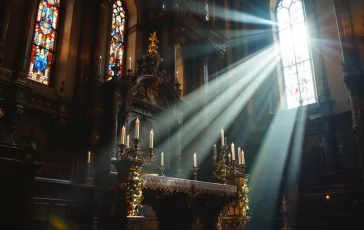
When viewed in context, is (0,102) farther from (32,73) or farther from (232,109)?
(232,109)

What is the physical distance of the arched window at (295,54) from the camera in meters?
13.9

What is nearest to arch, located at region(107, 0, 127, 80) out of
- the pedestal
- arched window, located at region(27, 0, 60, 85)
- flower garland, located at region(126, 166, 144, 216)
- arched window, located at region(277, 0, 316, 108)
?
arched window, located at region(27, 0, 60, 85)

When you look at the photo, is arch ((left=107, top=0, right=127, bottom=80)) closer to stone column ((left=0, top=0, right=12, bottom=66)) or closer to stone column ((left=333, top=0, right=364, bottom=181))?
stone column ((left=0, top=0, right=12, bottom=66))

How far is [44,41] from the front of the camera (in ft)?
26.9

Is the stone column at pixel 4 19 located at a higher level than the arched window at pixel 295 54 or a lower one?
lower

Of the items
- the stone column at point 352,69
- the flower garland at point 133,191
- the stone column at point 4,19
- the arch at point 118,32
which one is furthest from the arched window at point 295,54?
the stone column at point 4,19

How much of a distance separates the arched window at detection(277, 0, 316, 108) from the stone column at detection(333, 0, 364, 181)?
2306 mm

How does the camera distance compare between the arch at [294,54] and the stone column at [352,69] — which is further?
the arch at [294,54]

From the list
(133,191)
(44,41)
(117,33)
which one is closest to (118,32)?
(117,33)

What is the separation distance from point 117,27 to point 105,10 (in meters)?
1.69

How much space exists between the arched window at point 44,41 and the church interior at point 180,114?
33 mm

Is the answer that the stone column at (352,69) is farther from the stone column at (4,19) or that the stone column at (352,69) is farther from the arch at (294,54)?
the stone column at (4,19)

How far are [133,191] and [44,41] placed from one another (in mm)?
5861

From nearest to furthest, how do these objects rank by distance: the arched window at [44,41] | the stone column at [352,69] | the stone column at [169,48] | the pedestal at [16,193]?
the pedestal at [16,193]
the arched window at [44,41]
the stone column at [352,69]
the stone column at [169,48]
